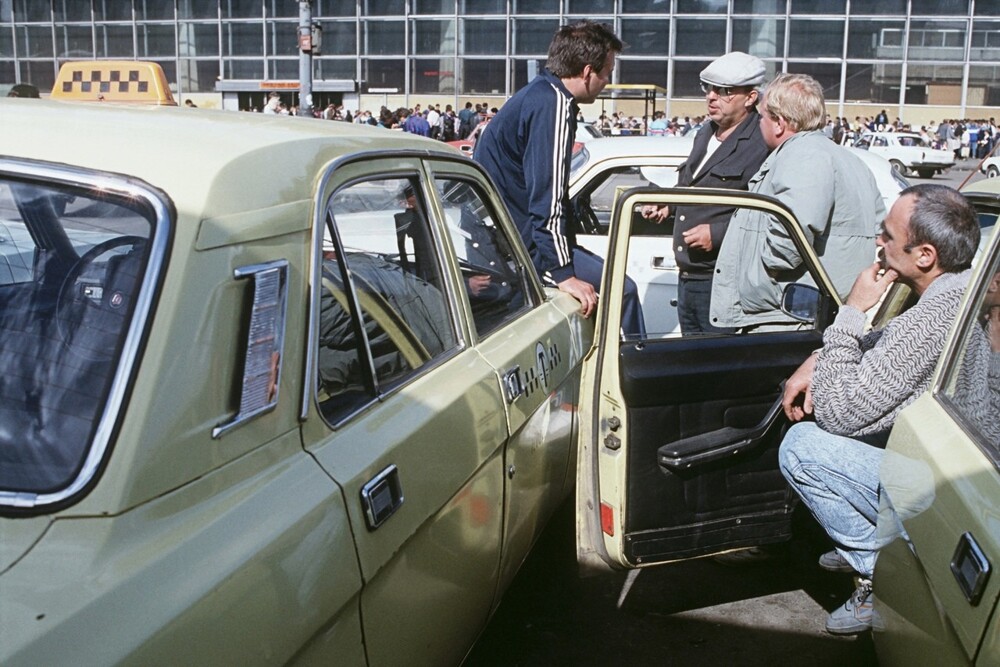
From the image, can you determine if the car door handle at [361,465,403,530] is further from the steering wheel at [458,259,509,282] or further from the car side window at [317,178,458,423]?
the steering wheel at [458,259,509,282]

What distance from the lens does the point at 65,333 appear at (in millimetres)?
1637

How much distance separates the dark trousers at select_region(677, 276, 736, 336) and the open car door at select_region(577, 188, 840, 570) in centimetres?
108

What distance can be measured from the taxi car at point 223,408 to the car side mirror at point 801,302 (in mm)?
1633

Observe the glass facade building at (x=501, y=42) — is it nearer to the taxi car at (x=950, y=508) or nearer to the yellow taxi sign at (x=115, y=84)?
the yellow taxi sign at (x=115, y=84)

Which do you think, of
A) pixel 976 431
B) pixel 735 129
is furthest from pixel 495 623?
pixel 735 129

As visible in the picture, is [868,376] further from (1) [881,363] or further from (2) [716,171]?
(2) [716,171]

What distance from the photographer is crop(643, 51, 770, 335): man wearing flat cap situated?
4.53m

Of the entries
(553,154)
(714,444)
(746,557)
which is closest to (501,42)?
(553,154)

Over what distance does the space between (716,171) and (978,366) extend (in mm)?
2773

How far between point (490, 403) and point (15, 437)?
1257 millimetres

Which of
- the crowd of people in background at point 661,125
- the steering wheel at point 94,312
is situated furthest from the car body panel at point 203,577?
the crowd of people in background at point 661,125

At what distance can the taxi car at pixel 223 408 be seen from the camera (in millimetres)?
1423

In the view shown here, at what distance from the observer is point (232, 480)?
1.63 meters

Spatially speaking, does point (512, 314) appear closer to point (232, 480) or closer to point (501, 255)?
point (501, 255)
